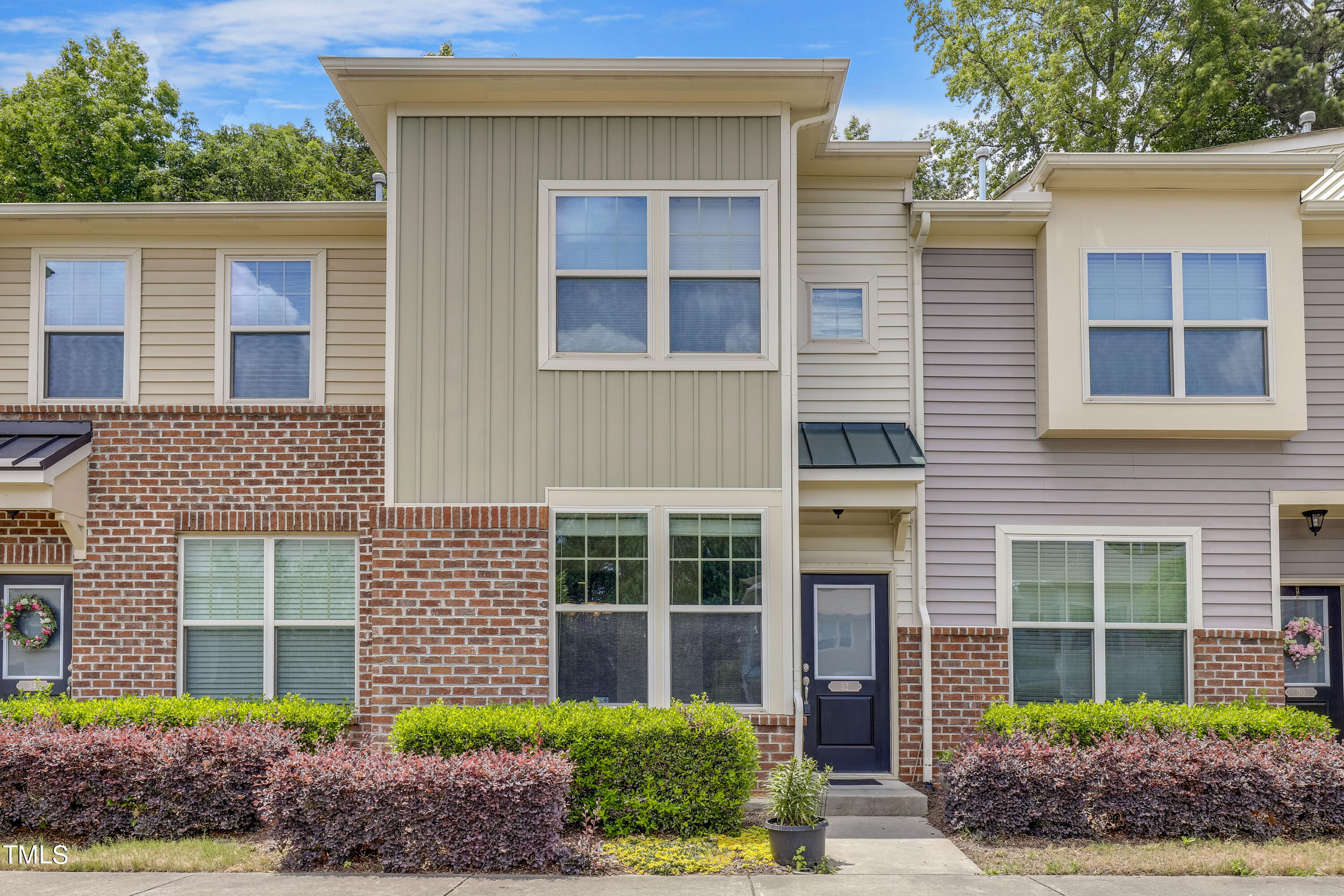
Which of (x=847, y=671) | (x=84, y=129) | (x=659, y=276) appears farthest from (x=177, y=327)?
(x=84, y=129)

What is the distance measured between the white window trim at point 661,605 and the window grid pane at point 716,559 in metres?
0.05

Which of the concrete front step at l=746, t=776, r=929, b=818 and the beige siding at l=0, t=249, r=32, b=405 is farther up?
the beige siding at l=0, t=249, r=32, b=405

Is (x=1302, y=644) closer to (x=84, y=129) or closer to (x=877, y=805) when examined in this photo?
(x=877, y=805)

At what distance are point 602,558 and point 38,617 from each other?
224 inches

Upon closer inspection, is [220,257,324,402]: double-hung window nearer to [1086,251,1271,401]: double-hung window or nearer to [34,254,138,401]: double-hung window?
[34,254,138,401]: double-hung window

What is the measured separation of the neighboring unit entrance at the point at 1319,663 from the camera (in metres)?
10.2

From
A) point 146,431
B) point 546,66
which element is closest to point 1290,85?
point 546,66

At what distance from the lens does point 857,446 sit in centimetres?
908

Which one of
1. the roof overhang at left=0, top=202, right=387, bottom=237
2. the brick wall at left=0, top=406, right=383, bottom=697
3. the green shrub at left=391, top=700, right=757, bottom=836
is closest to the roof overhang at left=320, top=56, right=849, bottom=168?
the roof overhang at left=0, top=202, right=387, bottom=237

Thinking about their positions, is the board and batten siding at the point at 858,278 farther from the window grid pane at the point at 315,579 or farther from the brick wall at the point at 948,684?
the window grid pane at the point at 315,579

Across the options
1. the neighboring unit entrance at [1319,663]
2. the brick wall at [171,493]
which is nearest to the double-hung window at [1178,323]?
the neighboring unit entrance at [1319,663]

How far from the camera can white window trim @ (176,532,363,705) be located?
9.37 m

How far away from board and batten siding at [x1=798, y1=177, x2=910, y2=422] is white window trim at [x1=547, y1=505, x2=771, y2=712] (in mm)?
1876

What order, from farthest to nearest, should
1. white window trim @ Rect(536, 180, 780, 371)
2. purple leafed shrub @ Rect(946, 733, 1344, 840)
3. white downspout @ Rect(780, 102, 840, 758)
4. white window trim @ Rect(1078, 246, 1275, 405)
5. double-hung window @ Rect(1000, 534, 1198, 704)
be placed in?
double-hung window @ Rect(1000, 534, 1198, 704), white window trim @ Rect(1078, 246, 1275, 405), white window trim @ Rect(536, 180, 780, 371), white downspout @ Rect(780, 102, 840, 758), purple leafed shrub @ Rect(946, 733, 1344, 840)
